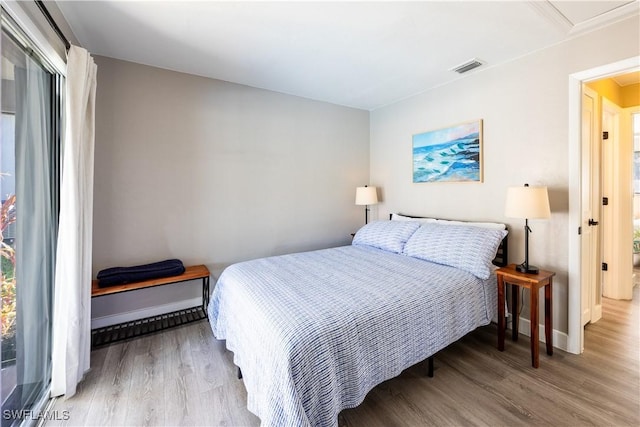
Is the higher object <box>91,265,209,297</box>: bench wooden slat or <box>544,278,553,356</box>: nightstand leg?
<box>91,265,209,297</box>: bench wooden slat

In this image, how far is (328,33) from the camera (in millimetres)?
2125

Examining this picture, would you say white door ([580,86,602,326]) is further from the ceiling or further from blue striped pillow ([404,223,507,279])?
the ceiling

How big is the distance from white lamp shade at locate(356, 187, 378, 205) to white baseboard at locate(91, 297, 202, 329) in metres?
2.28

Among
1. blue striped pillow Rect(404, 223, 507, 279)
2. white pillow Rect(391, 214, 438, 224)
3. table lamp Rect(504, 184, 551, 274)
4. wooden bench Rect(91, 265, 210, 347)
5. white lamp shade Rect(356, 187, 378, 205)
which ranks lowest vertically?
wooden bench Rect(91, 265, 210, 347)

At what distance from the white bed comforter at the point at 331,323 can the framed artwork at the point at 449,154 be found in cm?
116

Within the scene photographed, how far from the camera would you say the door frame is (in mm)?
2168

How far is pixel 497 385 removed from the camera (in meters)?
1.87

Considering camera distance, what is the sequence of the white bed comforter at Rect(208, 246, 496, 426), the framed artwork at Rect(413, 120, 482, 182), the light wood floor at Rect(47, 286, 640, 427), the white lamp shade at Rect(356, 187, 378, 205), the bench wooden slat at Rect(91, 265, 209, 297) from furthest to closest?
the white lamp shade at Rect(356, 187, 378, 205)
the framed artwork at Rect(413, 120, 482, 182)
the bench wooden slat at Rect(91, 265, 209, 297)
the light wood floor at Rect(47, 286, 640, 427)
the white bed comforter at Rect(208, 246, 496, 426)

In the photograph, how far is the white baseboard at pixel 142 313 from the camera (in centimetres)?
257

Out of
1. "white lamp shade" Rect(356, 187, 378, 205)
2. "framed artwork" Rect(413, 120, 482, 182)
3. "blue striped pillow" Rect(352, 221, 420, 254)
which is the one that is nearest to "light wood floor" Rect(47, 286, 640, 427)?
"blue striped pillow" Rect(352, 221, 420, 254)

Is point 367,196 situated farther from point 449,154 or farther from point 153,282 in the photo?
point 153,282

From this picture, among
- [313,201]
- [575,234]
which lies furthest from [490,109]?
[313,201]

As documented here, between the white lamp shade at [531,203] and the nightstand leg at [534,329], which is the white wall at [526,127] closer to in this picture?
the white lamp shade at [531,203]

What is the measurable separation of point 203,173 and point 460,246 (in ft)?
8.52
